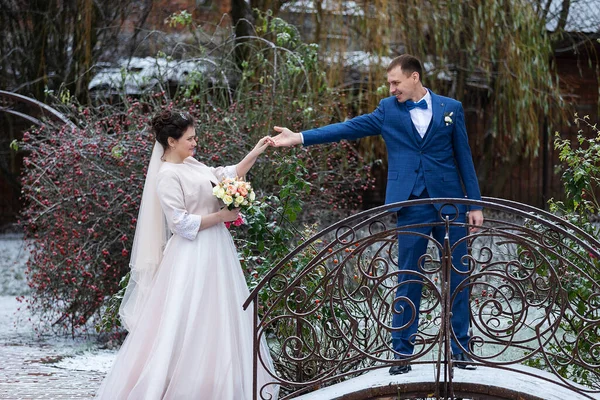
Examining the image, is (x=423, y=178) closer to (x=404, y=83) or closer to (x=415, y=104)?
(x=415, y=104)

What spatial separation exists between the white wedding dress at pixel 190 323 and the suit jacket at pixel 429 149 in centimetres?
78

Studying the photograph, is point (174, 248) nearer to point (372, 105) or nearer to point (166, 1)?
point (372, 105)

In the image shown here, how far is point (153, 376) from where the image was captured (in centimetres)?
468

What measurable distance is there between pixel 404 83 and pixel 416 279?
110 centimetres

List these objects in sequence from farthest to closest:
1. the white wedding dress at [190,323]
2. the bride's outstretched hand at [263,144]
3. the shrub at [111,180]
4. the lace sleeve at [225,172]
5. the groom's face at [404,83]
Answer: the shrub at [111,180], the lace sleeve at [225,172], the bride's outstretched hand at [263,144], the groom's face at [404,83], the white wedding dress at [190,323]

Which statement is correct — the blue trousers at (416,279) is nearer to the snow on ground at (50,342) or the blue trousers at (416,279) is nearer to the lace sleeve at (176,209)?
the lace sleeve at (176,209)

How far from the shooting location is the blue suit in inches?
191

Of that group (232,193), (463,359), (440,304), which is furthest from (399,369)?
(232,193)

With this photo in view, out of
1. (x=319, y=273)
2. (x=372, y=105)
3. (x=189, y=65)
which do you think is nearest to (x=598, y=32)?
(x=372, y=105)

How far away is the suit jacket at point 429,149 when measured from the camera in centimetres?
491

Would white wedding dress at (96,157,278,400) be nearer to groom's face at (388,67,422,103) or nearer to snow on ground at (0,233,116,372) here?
groom's face at (388,67,422,103)

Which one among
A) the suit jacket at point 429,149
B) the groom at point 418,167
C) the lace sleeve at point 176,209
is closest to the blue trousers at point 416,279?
the groom at point 418,167

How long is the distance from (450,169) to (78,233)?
142 inches

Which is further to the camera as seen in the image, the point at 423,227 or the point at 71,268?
the point at 71,268
